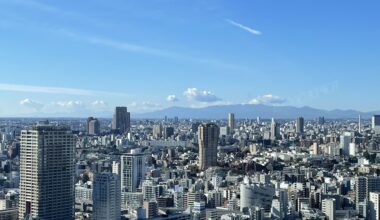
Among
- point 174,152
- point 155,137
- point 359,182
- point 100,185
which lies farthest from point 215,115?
point 100,185

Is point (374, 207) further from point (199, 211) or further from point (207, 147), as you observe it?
point (207, 147)

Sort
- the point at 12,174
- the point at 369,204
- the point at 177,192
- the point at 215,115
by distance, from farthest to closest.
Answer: the point at 215,115, the point at 12,174, the point at 177,192, the point at 369,204

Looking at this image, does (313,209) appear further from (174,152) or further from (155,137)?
(155,137)

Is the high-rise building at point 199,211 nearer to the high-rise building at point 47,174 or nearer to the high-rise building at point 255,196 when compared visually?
the high-rise building at point 255,196

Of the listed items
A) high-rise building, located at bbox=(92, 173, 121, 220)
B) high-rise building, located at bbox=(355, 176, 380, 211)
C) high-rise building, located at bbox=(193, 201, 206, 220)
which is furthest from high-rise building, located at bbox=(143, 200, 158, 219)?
high-rise building, located at bbox=(355, 176, 380, 211)

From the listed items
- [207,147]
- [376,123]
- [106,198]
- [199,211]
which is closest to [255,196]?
[199,211]

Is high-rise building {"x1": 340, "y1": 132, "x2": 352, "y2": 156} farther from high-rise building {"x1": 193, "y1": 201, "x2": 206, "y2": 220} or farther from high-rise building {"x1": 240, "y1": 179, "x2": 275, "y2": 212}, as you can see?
high-rise building {"x1": 193, "y1": 201, "x2": 206, "y2": 220}
